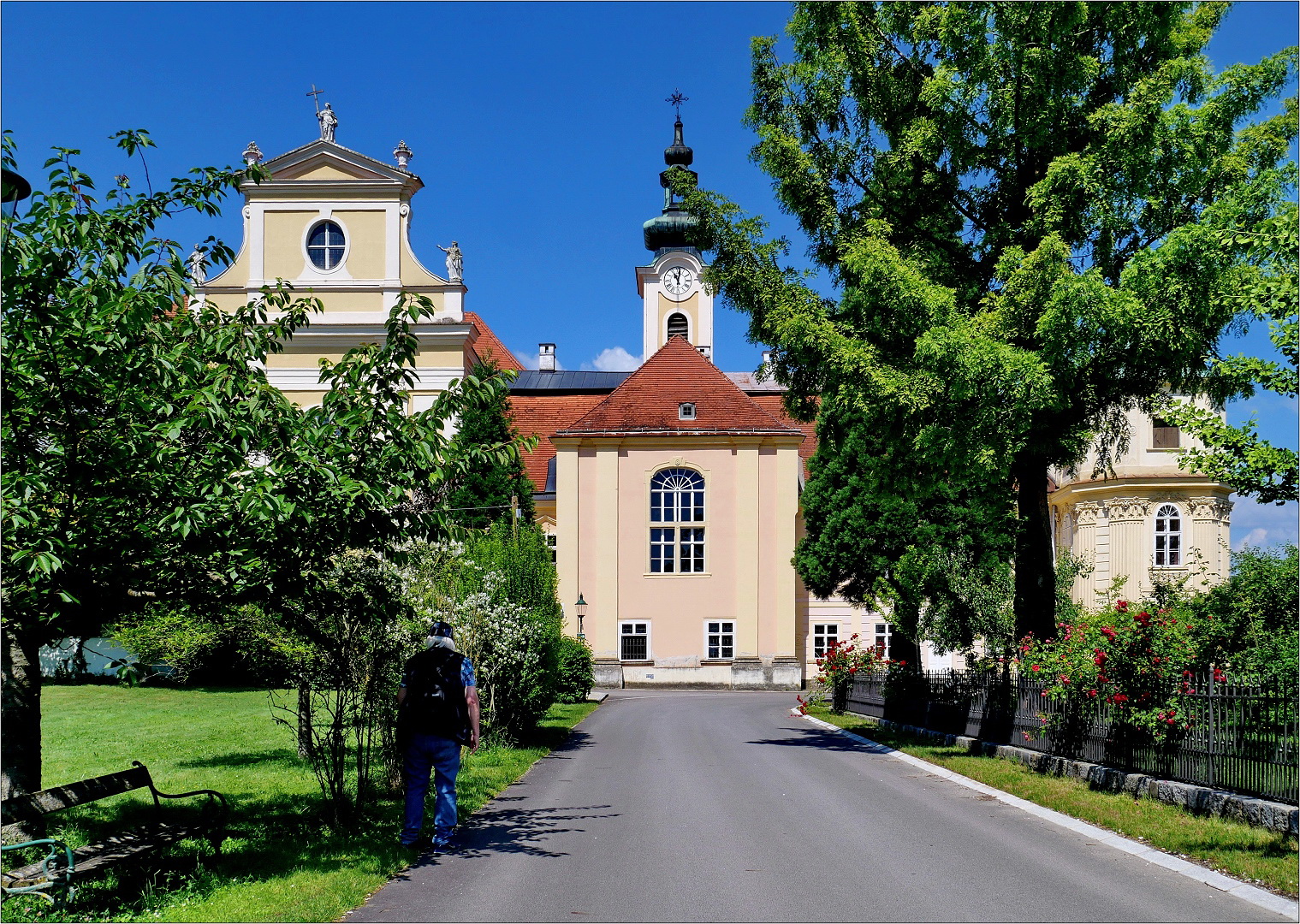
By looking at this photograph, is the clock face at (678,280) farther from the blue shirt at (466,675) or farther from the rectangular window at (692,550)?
the blue shirt at (466,675)

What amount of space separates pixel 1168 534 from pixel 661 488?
19578 mm

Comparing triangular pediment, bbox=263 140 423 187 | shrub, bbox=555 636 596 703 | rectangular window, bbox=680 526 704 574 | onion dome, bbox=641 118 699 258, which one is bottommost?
shrub, bbox=555 636 596 703

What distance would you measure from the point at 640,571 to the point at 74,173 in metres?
40.6

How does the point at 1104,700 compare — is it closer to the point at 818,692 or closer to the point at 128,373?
the point at 128,373

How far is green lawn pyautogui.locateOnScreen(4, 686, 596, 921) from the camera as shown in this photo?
7215 mm

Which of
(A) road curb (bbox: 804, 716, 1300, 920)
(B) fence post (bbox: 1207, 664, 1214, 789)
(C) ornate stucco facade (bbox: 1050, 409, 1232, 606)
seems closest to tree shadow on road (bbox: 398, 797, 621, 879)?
(A) road curb (bbox: 804, 716, 1300, 920)

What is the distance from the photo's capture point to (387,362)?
367 inches

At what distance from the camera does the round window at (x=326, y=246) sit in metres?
41.7

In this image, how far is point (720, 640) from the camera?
155ft

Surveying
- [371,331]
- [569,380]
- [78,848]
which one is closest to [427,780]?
[78,848]

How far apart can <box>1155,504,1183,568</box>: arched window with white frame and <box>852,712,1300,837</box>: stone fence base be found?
29.6 metres

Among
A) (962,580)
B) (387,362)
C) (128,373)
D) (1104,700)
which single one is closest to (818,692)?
(962,580)

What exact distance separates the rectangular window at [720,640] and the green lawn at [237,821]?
2246 centimetres

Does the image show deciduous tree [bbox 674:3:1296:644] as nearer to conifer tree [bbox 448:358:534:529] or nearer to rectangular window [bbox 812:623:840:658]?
conifer tree [bbox 448:358:534:529]
